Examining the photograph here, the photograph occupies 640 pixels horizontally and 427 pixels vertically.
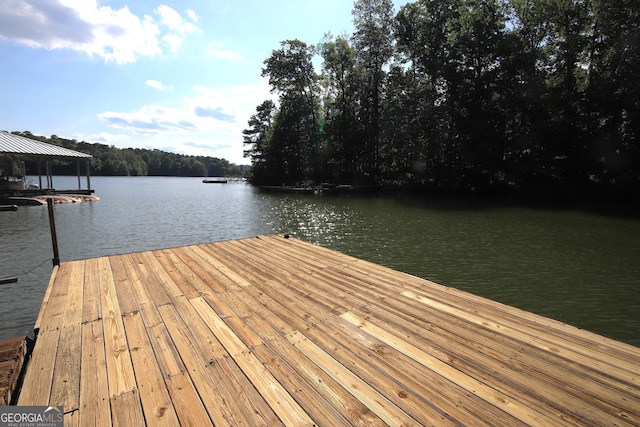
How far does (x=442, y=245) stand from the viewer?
9680mm

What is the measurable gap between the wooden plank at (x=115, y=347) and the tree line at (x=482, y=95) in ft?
88.1

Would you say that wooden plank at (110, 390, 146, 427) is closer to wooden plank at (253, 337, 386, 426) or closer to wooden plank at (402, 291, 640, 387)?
wooden plank at (253, 337, 386, 426)

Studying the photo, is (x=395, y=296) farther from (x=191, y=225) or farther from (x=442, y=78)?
(x=442, y=78)

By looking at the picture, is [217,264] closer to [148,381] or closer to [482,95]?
[148,381]

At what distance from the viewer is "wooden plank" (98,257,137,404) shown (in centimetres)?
206

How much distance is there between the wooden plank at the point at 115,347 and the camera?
81.2 inches

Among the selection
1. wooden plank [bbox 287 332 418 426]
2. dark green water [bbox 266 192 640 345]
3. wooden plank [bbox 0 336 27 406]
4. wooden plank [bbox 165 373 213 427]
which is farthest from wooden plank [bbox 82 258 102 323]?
dark green water [bbox 266 192 640 345]

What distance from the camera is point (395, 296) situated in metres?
3.59

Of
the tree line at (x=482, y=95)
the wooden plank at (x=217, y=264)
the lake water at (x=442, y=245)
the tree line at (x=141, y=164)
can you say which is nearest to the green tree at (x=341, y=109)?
the tree line at (x=482, y=95)

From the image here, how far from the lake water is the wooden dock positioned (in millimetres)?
2886

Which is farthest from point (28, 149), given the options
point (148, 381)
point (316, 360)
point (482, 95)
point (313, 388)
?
point (482, 95)

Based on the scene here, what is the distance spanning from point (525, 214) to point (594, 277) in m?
10.9

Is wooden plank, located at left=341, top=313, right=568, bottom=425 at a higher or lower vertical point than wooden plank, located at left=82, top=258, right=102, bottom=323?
higher

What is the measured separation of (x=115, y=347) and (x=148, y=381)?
2.25ft
